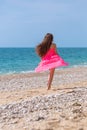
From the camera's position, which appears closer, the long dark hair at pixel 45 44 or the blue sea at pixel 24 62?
the long dark hair at pixel 45 44

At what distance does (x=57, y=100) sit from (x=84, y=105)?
89cm

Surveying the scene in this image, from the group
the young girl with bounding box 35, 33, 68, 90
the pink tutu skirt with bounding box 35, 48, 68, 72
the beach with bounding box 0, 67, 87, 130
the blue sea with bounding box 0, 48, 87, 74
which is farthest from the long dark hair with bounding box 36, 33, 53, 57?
the blue sea with bounding box 0, 48, 87, 74

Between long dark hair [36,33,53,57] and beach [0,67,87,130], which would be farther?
long dark hair [36,33,53,57]

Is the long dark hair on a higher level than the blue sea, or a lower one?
higher

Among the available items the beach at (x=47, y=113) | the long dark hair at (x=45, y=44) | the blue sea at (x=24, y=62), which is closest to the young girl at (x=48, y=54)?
the long dark hair at (x=45, y=44)

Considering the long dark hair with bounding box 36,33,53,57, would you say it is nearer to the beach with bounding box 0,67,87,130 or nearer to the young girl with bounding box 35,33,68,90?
the young girl with bounding box 35,33,68,90

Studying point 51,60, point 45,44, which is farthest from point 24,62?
point 45,44

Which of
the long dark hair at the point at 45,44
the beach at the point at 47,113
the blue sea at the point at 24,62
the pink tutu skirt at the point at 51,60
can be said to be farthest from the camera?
the blue sea at the point at 24,62

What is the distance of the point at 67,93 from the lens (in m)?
12.9

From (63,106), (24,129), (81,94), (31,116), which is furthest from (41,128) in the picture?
(81,94)

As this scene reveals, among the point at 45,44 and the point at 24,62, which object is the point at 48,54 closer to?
the point at 45,44

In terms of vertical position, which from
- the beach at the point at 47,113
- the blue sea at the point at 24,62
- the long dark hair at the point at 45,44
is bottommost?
the blue sea at the point at 24,62

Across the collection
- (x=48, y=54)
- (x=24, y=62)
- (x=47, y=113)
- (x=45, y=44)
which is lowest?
(x=24, y=62)

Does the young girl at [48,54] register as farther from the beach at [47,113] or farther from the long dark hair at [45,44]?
the beach at [47,113]
